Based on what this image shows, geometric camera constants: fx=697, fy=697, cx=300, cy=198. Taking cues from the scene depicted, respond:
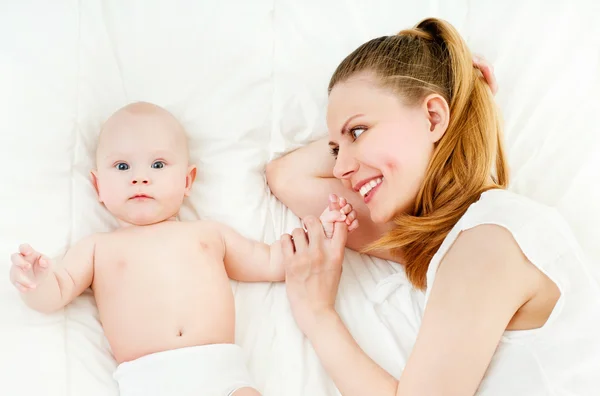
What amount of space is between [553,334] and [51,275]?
937mm

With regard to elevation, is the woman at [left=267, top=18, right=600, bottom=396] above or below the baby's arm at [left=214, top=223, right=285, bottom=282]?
above

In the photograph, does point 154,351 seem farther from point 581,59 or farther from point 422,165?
point 581,59

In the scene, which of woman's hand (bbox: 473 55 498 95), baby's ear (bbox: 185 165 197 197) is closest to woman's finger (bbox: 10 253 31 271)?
baby's ear (bbox: 185 165 197 197)

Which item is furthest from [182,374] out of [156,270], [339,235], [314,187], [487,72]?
[487,72]

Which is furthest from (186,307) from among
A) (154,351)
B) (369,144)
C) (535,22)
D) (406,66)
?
(535,22)

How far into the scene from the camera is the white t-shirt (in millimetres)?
1195

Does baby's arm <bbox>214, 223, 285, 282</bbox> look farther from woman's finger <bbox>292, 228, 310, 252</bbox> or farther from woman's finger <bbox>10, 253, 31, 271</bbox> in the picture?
woman's finger <bbox>10, 253, 31, 271</bbox>

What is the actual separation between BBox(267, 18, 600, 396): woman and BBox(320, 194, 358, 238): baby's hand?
0.9 inches

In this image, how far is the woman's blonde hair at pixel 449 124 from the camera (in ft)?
4.57

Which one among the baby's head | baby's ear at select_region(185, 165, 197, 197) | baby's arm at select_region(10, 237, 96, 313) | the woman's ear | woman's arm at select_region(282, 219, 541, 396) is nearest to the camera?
woman's arm at select_region(282, 219, 541, 396)

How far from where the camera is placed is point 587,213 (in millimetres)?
1568

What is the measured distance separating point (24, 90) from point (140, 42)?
1.02 ft

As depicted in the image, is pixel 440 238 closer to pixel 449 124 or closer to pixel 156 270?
pixel 449 124

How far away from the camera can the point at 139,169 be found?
1.49 m
